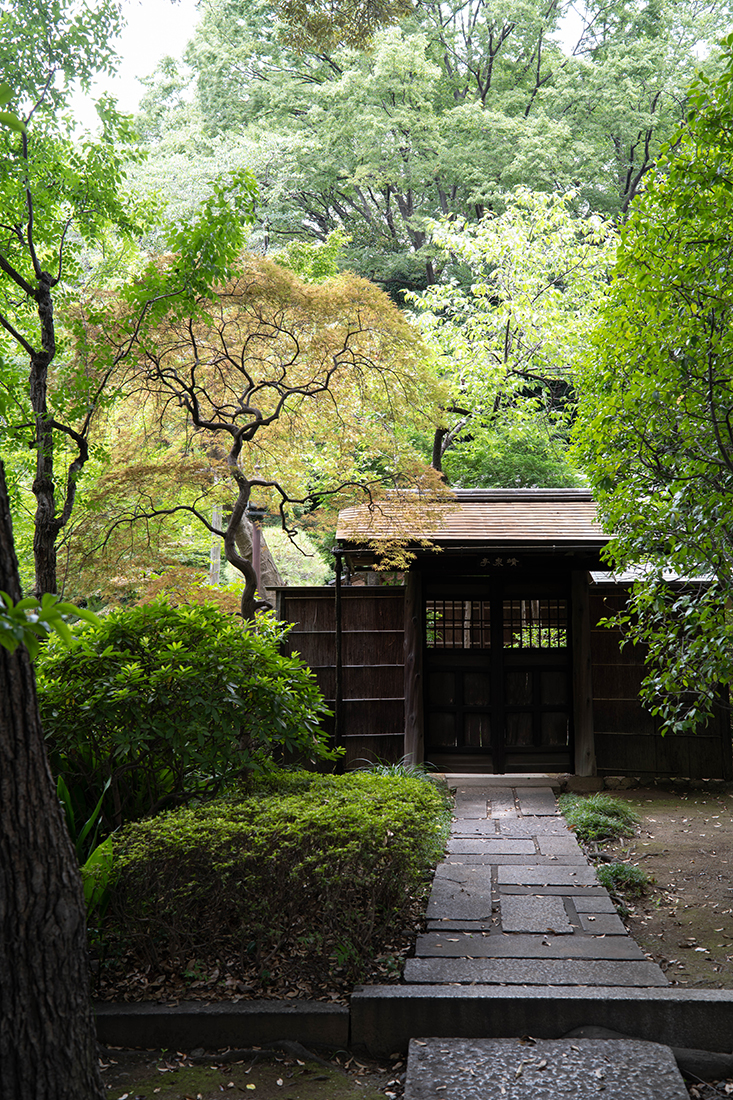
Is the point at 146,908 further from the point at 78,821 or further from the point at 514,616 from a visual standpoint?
the point at 514,616

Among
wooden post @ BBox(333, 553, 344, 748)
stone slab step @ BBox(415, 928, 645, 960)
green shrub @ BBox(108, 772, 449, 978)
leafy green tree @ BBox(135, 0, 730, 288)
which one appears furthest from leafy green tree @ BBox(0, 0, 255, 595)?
leafy green tree @ BBox(135, 0, 730, 288)

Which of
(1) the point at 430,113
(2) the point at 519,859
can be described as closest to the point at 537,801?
(2) the point at 519,859

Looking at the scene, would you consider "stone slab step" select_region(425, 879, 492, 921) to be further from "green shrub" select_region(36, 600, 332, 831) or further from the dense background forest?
the dense background forest

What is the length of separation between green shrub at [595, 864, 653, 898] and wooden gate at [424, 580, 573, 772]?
10.9 ft

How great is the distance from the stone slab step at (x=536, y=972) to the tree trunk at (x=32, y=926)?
1.73 metres

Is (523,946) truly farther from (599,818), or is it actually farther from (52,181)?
(52,181)

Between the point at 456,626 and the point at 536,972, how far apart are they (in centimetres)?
536

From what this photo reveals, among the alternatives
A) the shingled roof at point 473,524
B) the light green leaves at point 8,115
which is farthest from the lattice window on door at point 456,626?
the light green leaves at point 8,115

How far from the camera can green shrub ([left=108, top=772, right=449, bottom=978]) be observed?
143 inches

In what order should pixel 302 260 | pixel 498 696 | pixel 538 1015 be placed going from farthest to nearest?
1. pixel 302 260
2. pixel 498 696
3. pixel 538 1015

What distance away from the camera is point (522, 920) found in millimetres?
4371

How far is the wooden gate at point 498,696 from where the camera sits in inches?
335

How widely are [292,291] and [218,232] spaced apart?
0.87 m

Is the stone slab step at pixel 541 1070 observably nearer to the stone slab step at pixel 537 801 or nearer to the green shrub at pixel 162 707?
the green shrub at pixel 162 707
